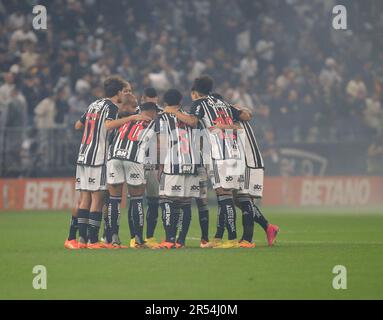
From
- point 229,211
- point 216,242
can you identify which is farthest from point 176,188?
point 216,242

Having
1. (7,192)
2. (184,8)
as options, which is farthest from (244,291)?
(184,8)

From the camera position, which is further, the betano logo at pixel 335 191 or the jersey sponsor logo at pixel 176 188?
the betano logo at pixel 335 191

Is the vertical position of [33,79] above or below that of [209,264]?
above

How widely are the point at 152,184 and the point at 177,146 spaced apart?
1176mm

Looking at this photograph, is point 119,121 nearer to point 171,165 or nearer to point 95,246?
point 171,165

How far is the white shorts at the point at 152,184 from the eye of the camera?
16.0 m

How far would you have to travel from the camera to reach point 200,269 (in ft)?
41.2

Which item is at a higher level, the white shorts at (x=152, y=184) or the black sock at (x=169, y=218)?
the white shorts at (x=152, y=184)

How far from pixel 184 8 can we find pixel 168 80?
4.36 m

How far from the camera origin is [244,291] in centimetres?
1087

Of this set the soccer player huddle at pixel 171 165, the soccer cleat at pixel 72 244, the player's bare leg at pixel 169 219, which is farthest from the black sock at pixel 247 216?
the soccer cleat at pixel 72 244

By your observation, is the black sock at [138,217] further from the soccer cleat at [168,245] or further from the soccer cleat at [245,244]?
the soccer cleat at [245,244]

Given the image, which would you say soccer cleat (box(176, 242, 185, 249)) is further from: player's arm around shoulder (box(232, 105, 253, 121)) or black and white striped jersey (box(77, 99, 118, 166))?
player's arm around shoulder (box(232, 105, 253, 121))
